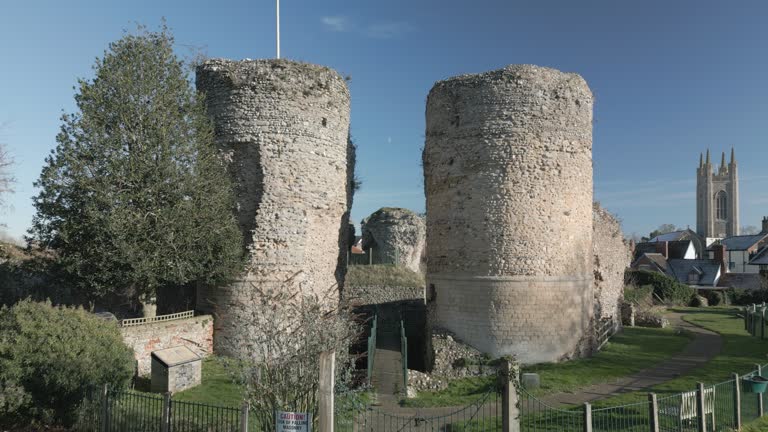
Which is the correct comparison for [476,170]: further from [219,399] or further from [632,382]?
[219,399]

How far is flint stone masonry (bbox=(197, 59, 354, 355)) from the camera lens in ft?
51.7

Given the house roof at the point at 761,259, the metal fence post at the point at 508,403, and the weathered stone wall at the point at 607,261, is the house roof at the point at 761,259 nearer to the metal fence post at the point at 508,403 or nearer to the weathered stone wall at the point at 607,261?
the weathered stone wall at the point at 607,261

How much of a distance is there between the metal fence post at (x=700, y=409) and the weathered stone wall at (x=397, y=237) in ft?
68.6

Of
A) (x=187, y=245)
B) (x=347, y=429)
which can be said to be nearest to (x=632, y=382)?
(x=347, y=429)

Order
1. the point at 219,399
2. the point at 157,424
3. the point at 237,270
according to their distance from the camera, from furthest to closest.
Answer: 1. the point at 237,270
2. the point at 219,399
3. the point at 157,424

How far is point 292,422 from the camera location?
22.1 feet

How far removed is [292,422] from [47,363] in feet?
20.2

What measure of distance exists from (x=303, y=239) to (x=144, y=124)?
5.62 metres

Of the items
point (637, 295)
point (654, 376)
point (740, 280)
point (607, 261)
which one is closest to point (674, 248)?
point (740, 280)

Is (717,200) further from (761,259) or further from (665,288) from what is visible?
(665,288)

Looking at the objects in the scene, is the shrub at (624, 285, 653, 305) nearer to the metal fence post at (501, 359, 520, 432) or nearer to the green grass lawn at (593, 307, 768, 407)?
the green grass lawn at (593, 307, 768, 407)

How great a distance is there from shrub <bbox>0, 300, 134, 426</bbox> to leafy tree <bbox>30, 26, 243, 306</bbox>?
305cm

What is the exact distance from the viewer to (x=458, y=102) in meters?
16.3


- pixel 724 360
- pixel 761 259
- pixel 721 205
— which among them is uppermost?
pixel 721 205
